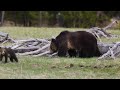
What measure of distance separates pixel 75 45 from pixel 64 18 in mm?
23051

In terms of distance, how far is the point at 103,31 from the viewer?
17.1m

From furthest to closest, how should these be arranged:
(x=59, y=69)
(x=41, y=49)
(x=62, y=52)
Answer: (x=41, y=49), (x=62, y=52), (x=59, y=69)

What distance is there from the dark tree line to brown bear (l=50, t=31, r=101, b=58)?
20982 millimetres

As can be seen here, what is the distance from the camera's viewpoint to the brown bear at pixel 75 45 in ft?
40.0

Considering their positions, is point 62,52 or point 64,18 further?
point 64,18

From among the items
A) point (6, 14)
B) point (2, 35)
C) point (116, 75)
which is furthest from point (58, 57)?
point (6, 14)

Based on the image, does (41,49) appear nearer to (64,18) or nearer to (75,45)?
(75,45)

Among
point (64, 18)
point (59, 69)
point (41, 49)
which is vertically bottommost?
point (59, 69)

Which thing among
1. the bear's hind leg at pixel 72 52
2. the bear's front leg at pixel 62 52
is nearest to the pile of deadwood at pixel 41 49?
the bear's front leg at pixel 62 52

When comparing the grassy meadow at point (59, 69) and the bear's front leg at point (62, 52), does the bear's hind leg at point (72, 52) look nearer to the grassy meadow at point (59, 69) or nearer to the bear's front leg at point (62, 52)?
the bear's front leg at point (62, 52)

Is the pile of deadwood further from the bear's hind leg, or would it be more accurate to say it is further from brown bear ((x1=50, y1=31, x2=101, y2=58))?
the bear's hind leg

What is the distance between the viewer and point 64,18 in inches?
1385

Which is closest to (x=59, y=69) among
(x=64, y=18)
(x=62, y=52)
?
(x=62, y=52)
